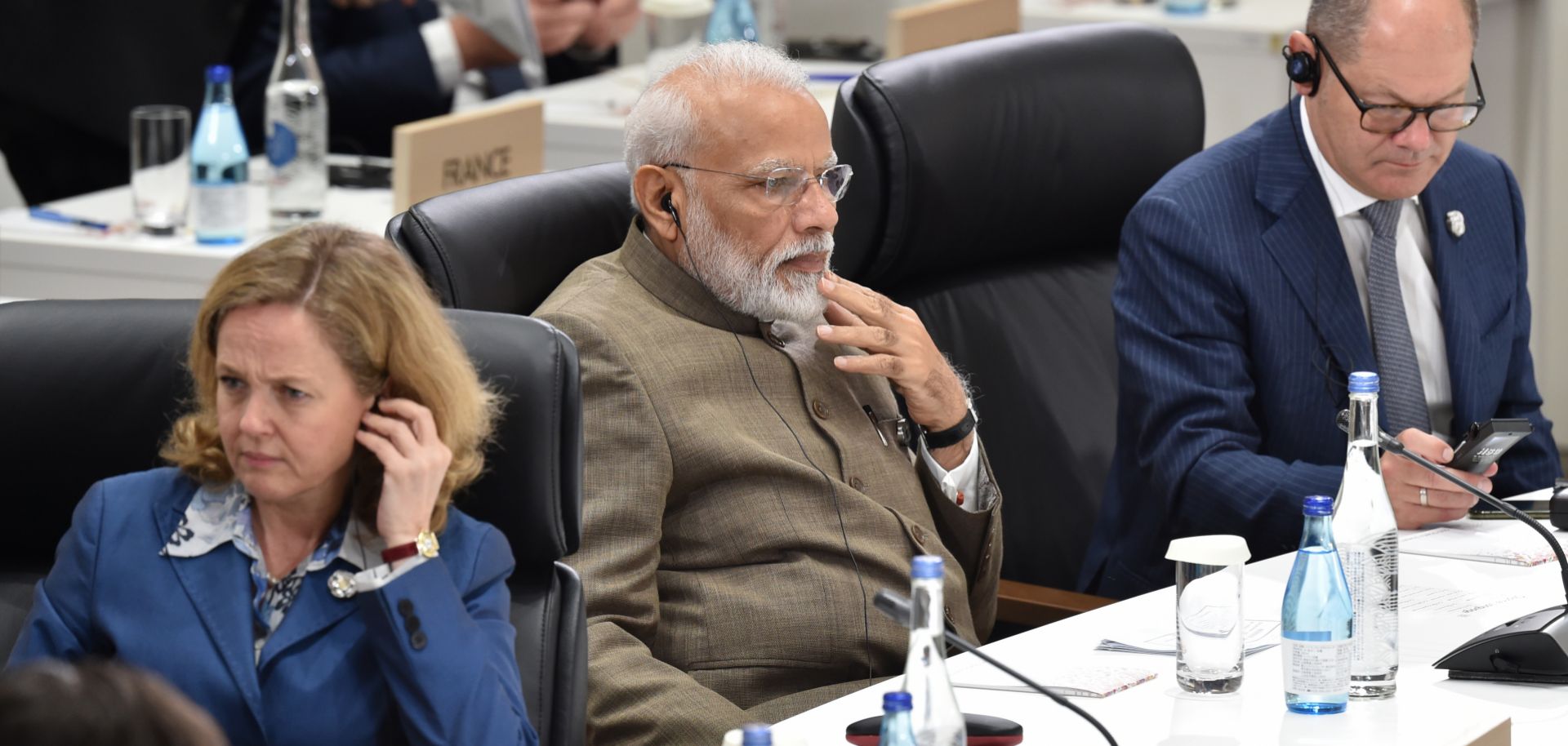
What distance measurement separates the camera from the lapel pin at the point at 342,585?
173 centimetres

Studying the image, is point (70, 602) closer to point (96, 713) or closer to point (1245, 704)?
point (96, 713)

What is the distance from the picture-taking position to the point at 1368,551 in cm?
184

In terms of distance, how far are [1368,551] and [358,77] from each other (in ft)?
9.81

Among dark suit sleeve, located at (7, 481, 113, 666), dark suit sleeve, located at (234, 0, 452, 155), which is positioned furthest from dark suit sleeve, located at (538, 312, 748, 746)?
dark suit sleeve, located at (234, 0, 452, 155)

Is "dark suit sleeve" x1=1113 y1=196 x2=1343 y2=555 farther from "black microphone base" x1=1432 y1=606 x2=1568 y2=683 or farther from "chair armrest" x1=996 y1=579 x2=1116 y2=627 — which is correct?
"black microphone base" x1=1432 y1=606 x2=1568 y2=683

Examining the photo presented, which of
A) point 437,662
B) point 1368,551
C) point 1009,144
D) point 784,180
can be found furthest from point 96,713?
point 1009,144

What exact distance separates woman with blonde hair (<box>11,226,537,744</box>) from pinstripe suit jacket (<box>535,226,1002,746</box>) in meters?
0.31

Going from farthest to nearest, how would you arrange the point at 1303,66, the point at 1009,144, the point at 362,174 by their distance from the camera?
the point at 362,174 < the point at 1009,144 < the point at 1303,66

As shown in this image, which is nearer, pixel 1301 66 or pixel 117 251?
pixel 1301 66

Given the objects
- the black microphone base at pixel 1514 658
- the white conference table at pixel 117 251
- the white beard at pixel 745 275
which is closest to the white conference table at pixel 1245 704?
the black microphone base at pixel 1514 658

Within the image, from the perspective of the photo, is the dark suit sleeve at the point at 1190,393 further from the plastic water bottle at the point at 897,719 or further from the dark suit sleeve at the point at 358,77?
the dark suit sleeve at the point at 358,77

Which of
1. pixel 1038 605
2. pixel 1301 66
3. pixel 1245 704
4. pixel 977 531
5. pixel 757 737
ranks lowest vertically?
pixel 1038 605

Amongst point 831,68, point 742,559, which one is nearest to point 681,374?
point 742,559

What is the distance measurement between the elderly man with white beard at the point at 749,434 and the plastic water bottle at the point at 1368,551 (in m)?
0.58
